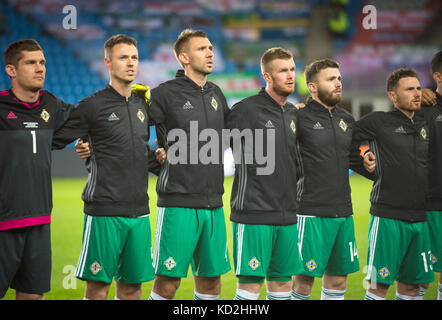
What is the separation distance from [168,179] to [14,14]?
20711mm

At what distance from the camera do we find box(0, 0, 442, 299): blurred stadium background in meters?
22.3

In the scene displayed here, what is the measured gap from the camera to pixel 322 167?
4.79 m

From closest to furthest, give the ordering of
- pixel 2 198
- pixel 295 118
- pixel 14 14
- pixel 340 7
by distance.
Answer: pixel 2 198 < pixel 295 118 < pixel 340 7 < pixel 14 14

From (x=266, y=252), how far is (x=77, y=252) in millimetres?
4652

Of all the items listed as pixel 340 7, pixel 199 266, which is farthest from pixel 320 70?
pixel 340 7

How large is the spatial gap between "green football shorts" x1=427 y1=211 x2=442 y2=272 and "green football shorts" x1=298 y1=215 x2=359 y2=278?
86 centimetres

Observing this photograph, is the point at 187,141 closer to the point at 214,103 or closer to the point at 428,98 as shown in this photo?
the point at 214,103

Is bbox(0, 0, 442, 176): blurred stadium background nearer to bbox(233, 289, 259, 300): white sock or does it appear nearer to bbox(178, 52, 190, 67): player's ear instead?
bbox(178, 52, 190, 67): player's ear

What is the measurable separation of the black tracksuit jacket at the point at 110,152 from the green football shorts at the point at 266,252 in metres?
0.81

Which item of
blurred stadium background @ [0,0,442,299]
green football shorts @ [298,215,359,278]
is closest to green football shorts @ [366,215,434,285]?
green football shorts @ [298,215,359,278]

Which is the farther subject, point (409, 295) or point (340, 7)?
point (340, 7)

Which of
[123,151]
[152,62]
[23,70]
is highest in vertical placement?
[152,62]

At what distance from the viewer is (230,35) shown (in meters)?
23.4

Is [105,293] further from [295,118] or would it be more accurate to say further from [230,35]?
[230,35]
